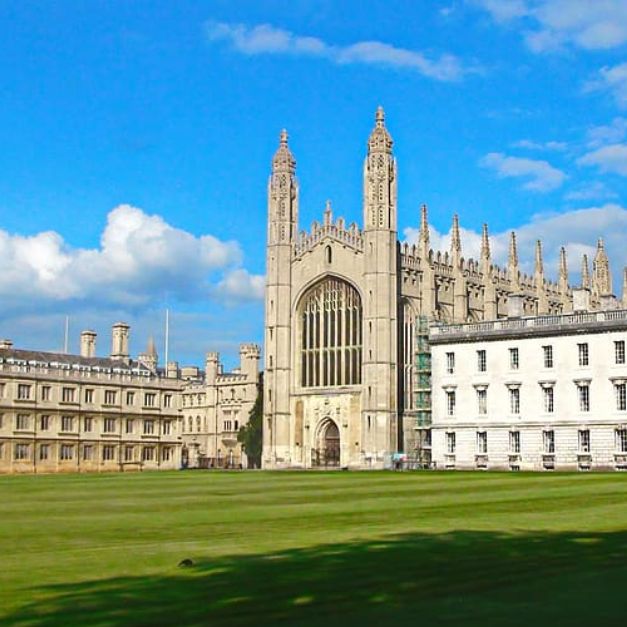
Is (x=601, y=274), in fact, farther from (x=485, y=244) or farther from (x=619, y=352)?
(x=619, y=352)

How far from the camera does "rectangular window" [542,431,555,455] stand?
7069cm

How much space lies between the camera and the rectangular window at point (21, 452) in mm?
81500

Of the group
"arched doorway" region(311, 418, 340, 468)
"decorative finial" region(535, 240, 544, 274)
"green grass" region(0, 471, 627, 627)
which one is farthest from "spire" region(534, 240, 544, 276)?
"green grass" region(0, 471, 627, 627)

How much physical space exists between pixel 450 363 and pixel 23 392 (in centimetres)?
3075

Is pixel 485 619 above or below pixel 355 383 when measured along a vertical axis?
below

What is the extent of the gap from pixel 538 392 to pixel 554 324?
4.35 metres

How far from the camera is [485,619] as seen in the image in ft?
35.5

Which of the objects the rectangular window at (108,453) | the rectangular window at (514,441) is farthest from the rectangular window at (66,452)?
the rectangular window at (514,441)

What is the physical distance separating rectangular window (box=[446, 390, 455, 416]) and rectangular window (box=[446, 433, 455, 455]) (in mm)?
1432

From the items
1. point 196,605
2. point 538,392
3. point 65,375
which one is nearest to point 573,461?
point 538,392

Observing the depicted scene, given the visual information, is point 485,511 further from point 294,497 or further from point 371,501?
point 294,497

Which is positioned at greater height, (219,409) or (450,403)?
(219,409)

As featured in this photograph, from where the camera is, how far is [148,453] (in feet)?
304

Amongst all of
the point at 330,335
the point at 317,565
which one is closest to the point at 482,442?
the point at 330,335
